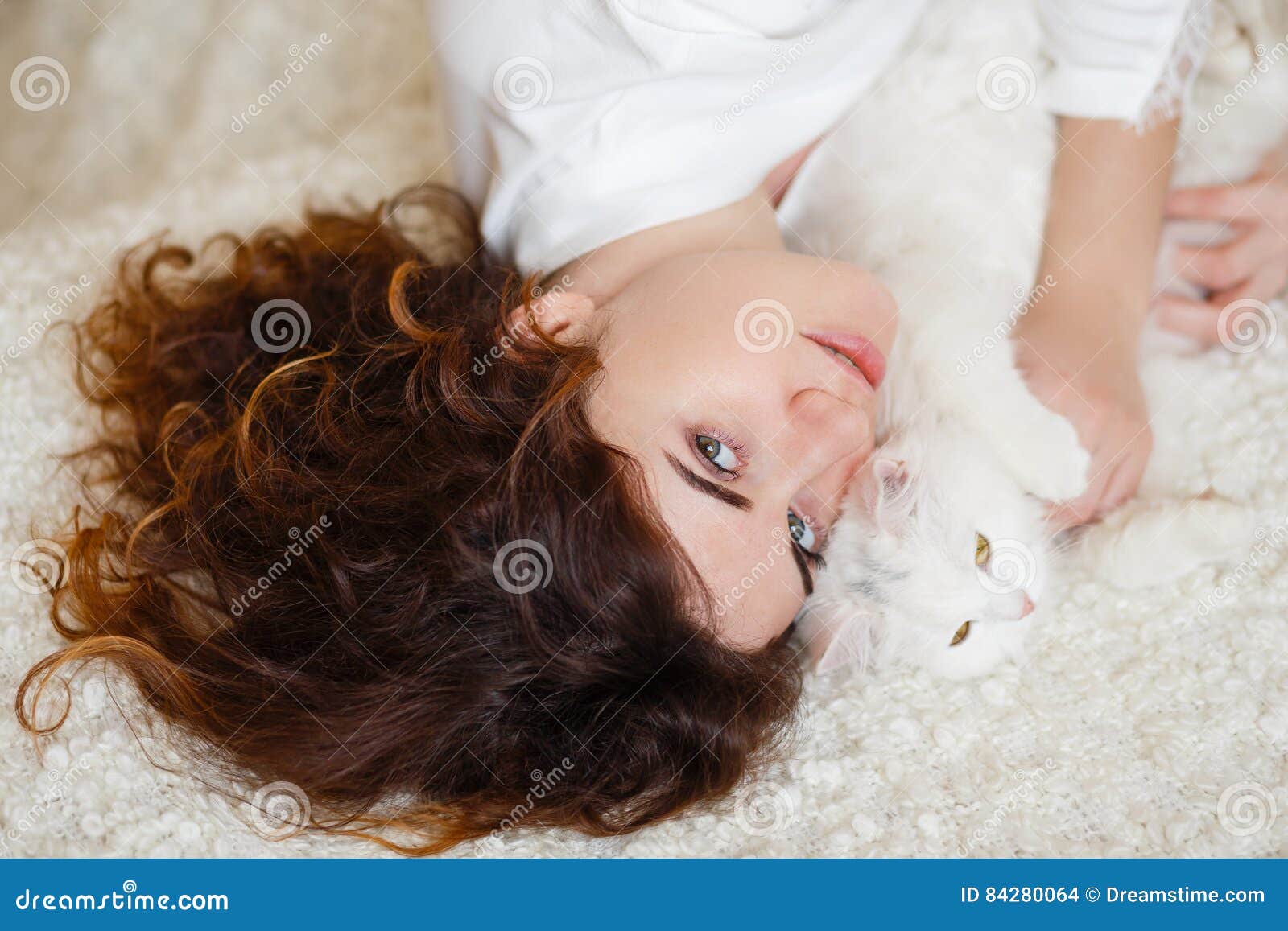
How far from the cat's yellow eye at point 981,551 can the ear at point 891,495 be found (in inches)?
4.2

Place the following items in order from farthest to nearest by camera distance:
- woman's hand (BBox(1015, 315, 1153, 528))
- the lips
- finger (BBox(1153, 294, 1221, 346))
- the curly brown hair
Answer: finger (BBox(1153, 294, 1221, 346)), woman's hand (BBox(1015, 315, 1153, 528)), the lips, the curly brown hair

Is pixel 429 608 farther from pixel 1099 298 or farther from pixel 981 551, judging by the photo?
pixel 1099 298

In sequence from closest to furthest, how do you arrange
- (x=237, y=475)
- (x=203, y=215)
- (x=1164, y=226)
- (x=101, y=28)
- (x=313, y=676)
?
(x=313, y=676)
(x=237, y=475)
(x=1164, y=226)
(x=203, y=215)
(x=101, y=28)

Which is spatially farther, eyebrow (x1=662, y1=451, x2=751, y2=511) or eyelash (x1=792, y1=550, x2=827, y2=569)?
eyelash (x1=792, y1=550, x2=827, y2=569)

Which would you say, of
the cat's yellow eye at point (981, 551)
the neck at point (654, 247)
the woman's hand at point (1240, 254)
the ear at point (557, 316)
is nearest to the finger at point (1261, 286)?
the woman's hand at point (1240, 254)

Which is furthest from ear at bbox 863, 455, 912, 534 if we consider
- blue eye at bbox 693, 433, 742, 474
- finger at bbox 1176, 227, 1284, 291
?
finger at bbox 1176, 227, 1284, 291

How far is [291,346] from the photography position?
4.66 feet

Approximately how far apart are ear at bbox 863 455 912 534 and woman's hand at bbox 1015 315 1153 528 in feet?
0.80

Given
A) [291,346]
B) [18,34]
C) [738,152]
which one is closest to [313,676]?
[291,346]

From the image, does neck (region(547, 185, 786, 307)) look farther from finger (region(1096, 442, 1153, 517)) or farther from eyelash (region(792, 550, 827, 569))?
Answer: finger (region(1096, 442, 1153, 517))

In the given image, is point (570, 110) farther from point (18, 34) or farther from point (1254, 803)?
point (18, 34)

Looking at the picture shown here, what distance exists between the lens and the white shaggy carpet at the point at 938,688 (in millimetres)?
1103

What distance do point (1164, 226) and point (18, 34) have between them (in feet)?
7.55

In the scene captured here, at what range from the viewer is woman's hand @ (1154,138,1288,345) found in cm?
145
